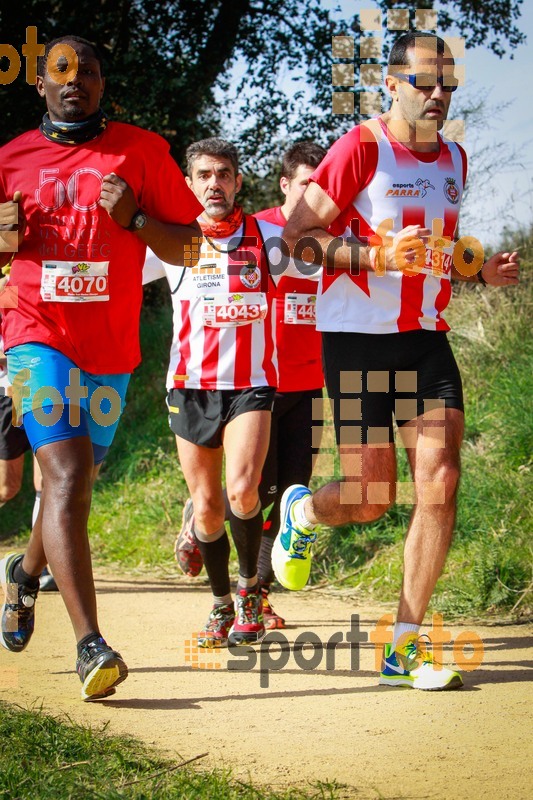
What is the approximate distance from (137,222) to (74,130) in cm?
47

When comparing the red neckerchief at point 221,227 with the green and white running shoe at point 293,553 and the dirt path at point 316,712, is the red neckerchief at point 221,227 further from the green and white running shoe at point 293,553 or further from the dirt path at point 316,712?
the dirt path at point 316,712

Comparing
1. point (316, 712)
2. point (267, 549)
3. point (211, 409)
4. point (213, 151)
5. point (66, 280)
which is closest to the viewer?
point (316, 712)

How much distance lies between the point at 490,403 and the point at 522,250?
2193mm

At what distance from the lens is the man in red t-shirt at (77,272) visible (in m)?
4.09

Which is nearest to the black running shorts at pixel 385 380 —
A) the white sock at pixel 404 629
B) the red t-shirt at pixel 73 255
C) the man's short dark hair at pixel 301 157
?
the white sock at pixel 404 629

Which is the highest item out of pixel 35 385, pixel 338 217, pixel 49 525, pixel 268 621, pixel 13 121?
pixel 13 121

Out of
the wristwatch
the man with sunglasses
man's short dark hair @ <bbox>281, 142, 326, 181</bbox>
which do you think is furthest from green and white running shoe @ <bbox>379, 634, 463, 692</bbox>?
man's short dark hair @ <bbox>281, 142, 326, 181</bbox>

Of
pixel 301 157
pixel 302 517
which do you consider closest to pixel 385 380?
pixel 302 517

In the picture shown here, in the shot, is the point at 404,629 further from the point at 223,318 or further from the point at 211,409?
the point at 223,318

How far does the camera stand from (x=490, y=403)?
8555mm

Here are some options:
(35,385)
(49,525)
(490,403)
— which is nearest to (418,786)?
(49,525)

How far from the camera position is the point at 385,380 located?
4.61m

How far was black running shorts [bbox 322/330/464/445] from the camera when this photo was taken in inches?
180

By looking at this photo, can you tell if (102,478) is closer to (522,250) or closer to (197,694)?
(522,250)
